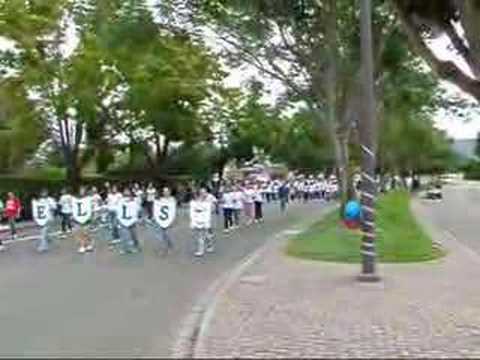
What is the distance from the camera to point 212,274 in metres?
18.0

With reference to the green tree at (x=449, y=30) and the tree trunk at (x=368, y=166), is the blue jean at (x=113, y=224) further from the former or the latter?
the green tree at (x=449, y=30)

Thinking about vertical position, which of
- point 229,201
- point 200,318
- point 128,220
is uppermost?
point 229,201

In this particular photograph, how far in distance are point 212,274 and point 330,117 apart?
1444 centimetres

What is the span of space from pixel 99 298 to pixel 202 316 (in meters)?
2.54

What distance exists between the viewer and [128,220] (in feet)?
75.3

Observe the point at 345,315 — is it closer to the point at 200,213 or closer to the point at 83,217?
the point at 200,213

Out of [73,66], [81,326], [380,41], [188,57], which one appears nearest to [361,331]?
[81,326]

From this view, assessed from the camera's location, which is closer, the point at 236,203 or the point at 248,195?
the point at 236,203

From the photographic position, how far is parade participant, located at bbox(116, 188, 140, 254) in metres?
23.0

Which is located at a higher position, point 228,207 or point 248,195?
point 248,195

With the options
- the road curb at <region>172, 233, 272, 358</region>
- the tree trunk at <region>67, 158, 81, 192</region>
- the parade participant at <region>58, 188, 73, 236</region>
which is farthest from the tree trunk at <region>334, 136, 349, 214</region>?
the tree trunk at <region>67, 158, 81, 192</region>

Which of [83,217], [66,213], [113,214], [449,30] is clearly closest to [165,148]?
[66,213]

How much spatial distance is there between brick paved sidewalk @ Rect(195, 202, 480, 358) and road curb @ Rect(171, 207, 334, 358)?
0.09 meters

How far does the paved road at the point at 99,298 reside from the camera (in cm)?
1022
